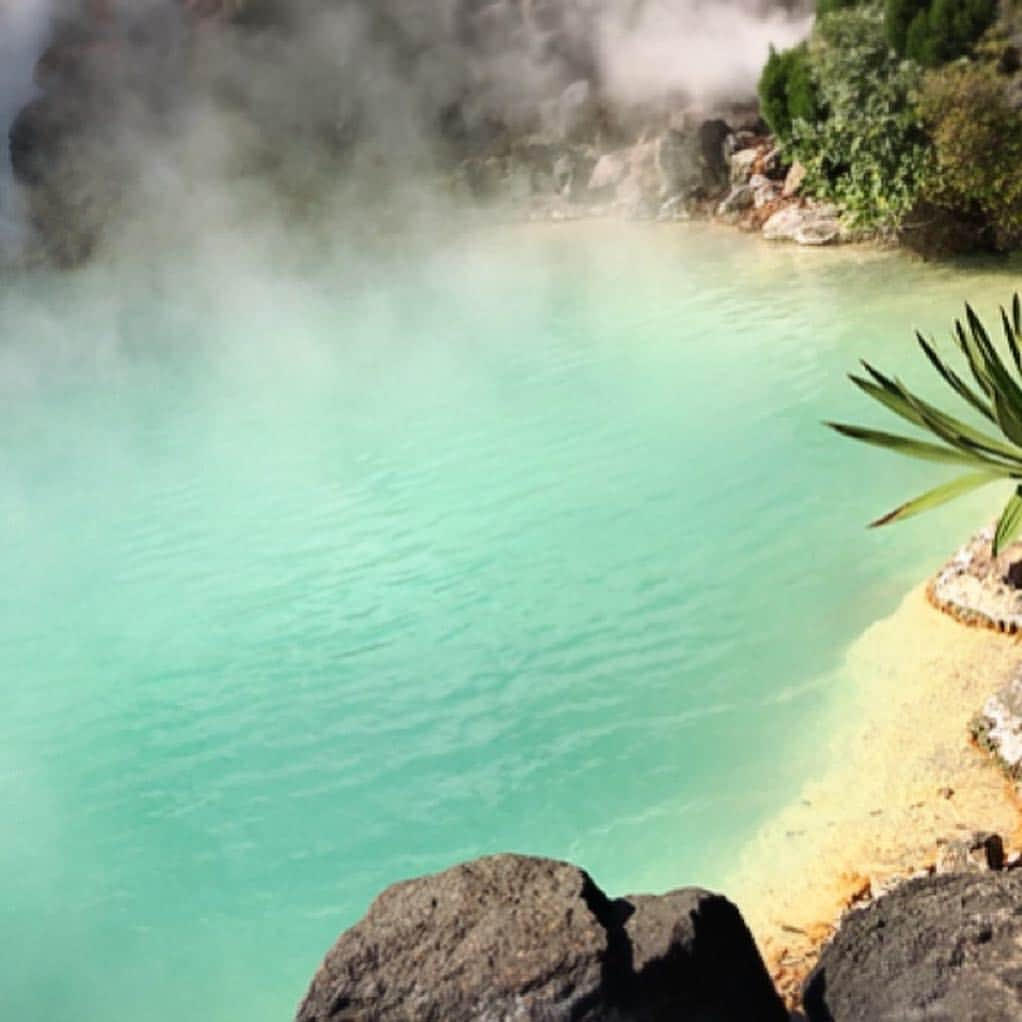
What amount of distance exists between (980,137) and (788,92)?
11.6 feet

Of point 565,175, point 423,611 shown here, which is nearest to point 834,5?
point 565,175

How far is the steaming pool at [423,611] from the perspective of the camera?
4.52 meters

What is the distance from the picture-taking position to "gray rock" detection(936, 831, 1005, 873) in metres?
3.49

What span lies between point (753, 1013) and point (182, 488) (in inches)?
289

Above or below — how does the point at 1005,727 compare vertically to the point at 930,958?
below

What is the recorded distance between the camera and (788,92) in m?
12.9

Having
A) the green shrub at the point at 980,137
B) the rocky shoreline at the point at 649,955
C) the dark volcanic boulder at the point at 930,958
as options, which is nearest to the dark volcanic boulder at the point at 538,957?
the rocky shoreline at the point at 649,955

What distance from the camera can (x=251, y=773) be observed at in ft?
17.3

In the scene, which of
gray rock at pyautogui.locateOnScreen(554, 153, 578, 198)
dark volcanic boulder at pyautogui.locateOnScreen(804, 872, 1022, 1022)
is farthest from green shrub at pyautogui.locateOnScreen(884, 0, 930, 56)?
dark volcanic boulder at pyautogui.locateOnScreen(804, 872, 1022, 1022)

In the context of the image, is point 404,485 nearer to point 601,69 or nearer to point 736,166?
point 736,166

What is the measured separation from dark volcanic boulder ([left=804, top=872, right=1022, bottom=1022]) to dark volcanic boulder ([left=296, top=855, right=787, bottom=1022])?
0.63ft

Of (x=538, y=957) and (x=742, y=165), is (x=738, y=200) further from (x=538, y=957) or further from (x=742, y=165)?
(x=538, y=957)

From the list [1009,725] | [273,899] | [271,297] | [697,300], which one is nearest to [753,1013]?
[1009,725]

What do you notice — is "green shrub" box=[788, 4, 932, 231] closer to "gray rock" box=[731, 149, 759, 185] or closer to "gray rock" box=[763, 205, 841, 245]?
"gray rock" box=[763, 205, 841, 245]
